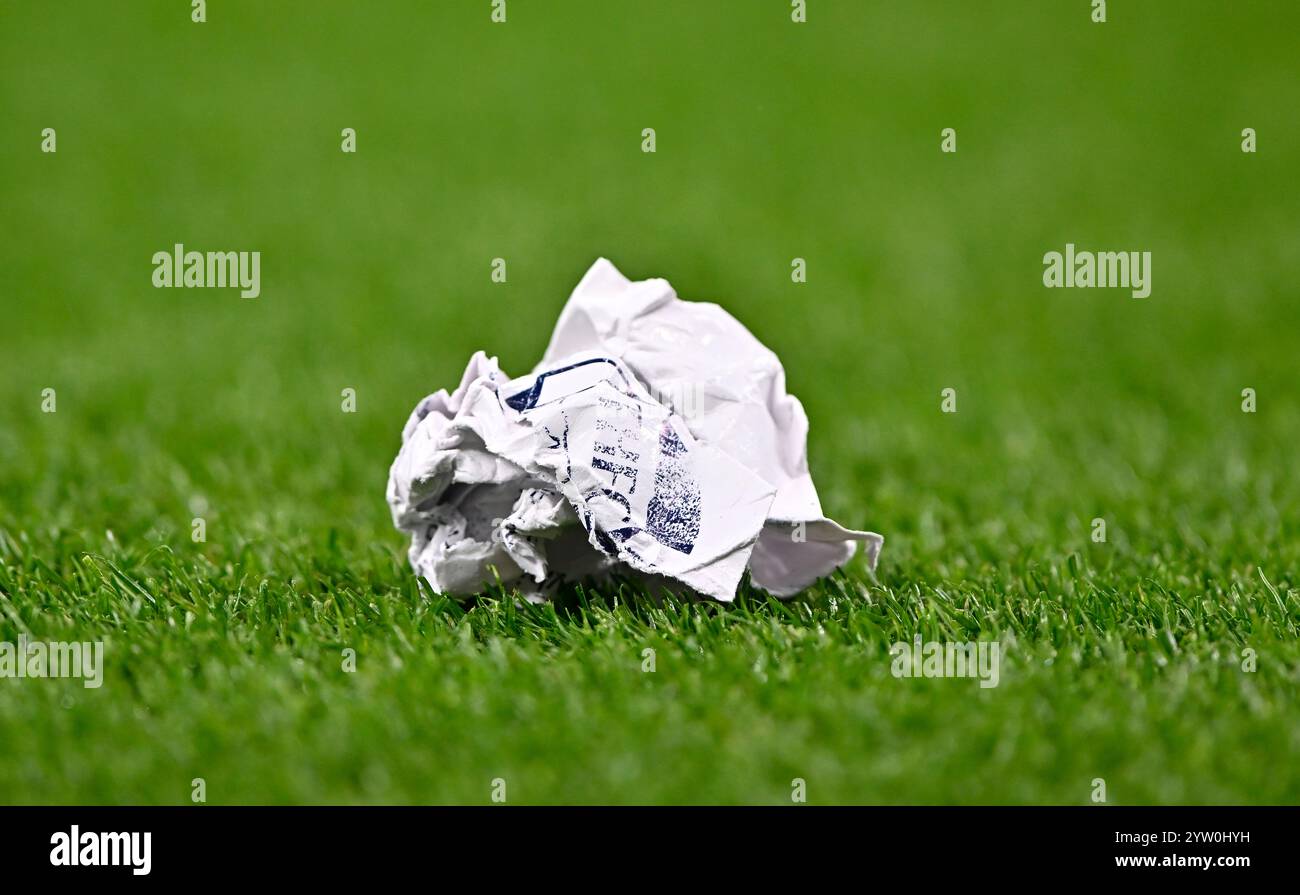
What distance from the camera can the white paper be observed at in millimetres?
3463

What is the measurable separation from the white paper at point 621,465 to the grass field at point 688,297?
0.49 ft

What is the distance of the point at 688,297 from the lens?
7820 mm

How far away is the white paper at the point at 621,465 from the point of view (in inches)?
136

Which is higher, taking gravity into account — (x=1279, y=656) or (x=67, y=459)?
(x=67, y=459)

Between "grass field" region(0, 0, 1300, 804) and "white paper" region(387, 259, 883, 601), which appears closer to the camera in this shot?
"grass field" region(0, 0, 1300, 804)

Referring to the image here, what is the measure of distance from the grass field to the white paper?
5.8 inches

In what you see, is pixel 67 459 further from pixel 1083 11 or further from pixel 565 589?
pixel 1083 11

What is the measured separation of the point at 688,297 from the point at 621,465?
14.6ft

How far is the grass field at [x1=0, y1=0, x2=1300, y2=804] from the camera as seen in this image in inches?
121

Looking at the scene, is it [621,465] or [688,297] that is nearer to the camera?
[621,465]

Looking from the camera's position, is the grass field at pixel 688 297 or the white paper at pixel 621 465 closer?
the grass field at pixel 688 297

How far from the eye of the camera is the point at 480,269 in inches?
341

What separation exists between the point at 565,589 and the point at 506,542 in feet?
1.08
